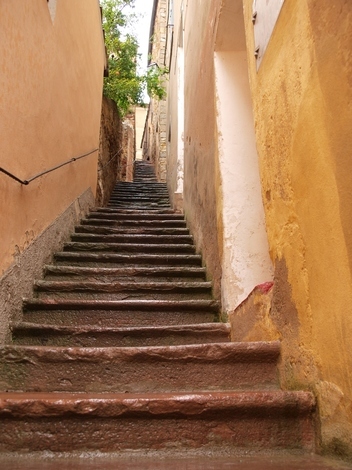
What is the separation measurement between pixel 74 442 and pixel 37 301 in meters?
1.32

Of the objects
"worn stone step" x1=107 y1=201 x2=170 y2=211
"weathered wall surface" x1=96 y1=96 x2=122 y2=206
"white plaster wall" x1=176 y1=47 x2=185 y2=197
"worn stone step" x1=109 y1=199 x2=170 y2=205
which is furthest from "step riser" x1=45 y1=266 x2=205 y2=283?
"worn stone step" x1=109 y1=199 x2=170 y2=205

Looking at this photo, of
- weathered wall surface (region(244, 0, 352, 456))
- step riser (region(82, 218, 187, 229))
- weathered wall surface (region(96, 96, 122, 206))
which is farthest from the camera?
weathered wall surface (region(96, 96, 122, 206))

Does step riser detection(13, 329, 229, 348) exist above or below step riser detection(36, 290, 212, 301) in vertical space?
below

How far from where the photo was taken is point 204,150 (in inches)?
139

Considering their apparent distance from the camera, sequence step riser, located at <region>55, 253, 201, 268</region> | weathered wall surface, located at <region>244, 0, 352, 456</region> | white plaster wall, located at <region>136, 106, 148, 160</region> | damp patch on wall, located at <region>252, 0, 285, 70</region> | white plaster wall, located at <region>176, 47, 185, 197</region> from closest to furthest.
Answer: weathered wall surface, located at <region>244, 0, 352, 456</region>
damp patch on wall, located at <region>252, 0, 285, 70</region>
step riser, located at <region>55, 253, 201, 268</region>
white plaster wall, located at <region>176, 47, 185, 197</region>
white plaster wall, located at <region>136, 106, 148, 160</region>

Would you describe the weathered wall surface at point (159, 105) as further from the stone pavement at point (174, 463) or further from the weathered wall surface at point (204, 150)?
the stone pavement at point (174, 463)

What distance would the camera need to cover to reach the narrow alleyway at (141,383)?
1.41 metres

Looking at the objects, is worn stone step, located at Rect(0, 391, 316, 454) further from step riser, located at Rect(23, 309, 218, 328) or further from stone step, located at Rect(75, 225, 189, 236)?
stone step, located at Rect(75, 225, 189, 236)

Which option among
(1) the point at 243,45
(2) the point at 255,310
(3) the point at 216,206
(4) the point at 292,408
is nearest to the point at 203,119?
(1) the point at 243,45

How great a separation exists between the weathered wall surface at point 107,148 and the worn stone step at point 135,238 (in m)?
2.08

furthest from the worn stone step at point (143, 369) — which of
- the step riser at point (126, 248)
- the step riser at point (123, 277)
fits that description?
the step riser at point (126, 248)

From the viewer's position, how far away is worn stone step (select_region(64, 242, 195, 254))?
12.1ft

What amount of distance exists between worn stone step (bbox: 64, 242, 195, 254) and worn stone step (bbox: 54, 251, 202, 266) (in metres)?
0.24

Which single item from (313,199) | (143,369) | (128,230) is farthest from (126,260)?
(313,199)
